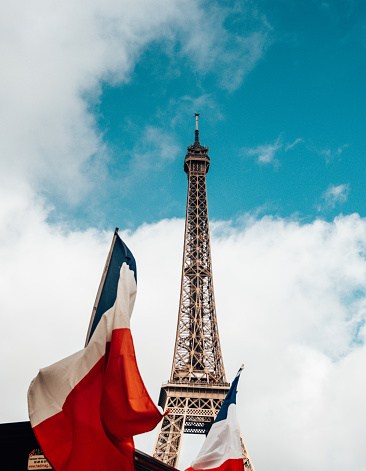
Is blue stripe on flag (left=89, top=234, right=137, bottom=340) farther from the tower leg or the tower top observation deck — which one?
the tower top observation deck

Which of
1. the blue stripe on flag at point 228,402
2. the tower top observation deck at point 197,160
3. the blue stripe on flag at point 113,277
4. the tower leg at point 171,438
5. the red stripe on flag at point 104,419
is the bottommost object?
the red stripe on flag at point 104,419

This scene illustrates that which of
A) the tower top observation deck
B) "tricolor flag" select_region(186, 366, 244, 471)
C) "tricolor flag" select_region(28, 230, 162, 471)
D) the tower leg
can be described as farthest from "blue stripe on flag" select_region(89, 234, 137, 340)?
the tower top observation deck

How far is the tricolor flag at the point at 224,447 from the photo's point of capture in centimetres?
1220

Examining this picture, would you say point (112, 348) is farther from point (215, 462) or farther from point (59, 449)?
point (215, 462)

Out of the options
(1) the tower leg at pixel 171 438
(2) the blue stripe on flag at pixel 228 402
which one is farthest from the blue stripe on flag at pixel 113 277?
(1) the tower leg at pixel 171 438

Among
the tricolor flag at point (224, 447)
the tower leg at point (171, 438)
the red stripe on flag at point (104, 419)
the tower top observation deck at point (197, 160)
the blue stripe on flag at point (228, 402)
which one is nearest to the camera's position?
the red stripe on flag at point (104, 419)

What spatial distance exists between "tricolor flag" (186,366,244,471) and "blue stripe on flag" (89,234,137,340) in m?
5.57

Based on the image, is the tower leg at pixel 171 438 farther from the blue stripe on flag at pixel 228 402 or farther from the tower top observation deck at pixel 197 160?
the tower top observation deck at pixel 197 160

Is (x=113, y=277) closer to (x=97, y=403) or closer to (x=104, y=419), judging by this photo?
(x=97, y=403)

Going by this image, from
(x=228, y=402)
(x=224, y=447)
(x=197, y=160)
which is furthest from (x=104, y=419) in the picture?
(x=197, y=160)

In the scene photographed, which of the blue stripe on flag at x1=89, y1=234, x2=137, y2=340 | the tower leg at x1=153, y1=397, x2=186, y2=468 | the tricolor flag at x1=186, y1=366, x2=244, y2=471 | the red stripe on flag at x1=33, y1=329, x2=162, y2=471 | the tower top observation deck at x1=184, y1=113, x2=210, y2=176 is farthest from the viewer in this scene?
the tower top observation deck at x1=184, y1=113, x2=210, y2=176

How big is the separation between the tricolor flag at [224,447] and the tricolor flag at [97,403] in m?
5.27

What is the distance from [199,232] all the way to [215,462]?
51.8 meters

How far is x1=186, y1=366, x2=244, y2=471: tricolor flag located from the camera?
40.0ft
